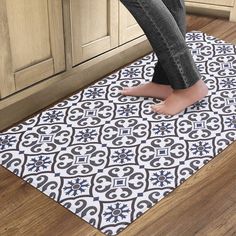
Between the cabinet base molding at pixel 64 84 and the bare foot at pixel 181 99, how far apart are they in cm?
42

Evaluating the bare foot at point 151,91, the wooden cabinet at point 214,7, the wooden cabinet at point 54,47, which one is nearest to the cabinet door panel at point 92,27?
the wooden cabinet at point 54,47

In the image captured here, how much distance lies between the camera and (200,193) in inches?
58.6

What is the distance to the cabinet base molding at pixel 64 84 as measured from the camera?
186 cm

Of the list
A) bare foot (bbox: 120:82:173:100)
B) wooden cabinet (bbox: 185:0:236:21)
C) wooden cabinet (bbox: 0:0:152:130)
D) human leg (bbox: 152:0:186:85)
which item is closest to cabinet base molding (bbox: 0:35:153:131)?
wooden cabinet (bbox: 0:0:152:130)

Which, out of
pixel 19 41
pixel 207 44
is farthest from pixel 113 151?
pixel 207 44

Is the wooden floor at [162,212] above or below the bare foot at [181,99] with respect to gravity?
below

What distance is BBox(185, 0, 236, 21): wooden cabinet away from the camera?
9.00ft

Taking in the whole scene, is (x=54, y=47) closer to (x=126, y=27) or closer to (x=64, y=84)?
(x=64, y=84)

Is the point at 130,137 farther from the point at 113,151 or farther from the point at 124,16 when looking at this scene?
the point at 124,16

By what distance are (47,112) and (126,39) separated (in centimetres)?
58

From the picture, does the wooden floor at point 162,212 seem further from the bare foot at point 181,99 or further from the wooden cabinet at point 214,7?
the wooden cabinet at point 214,7

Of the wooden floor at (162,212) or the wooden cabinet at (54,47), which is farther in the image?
the wooden cabinet at (54,47)

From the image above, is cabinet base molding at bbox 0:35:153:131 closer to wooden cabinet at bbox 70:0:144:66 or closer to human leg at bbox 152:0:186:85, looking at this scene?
wooden cabinet at bbox 70:0:144:66

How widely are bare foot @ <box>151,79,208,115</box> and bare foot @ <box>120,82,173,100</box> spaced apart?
80mm
